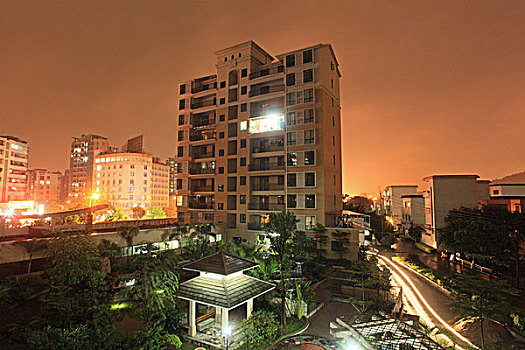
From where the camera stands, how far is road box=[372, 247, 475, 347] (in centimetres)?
1641

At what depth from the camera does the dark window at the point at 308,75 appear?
33341 mm

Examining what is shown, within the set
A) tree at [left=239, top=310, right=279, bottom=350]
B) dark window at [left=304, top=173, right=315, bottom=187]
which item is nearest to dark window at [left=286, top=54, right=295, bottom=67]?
dark window at [left=304, top=173, right=315, bottom=187]

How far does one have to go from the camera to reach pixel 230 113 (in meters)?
39.8

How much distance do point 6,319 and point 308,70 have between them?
1343 inches

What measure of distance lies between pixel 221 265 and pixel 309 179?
19921mm

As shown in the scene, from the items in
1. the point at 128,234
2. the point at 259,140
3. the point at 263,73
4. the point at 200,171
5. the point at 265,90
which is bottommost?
the point at 128,234

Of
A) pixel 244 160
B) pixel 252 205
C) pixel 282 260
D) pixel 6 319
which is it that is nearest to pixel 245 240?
pixel 252 205

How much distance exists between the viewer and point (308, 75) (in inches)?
1323

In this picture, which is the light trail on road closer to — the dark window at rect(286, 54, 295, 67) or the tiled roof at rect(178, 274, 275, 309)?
the tiled roof at rect(178, 274, 275, 309)


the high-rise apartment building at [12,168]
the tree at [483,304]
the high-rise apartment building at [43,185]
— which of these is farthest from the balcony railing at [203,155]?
the high-rise apartment building at [43,185]

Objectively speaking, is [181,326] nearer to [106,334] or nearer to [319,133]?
[106,334]

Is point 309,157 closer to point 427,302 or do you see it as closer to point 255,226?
point 255,226

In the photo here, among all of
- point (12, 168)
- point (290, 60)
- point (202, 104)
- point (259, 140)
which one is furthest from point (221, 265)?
point (12, 168)

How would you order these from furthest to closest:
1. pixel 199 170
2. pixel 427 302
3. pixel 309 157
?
1. pixel 199 170
2. pixel 309 157
3. pixel 427 302
